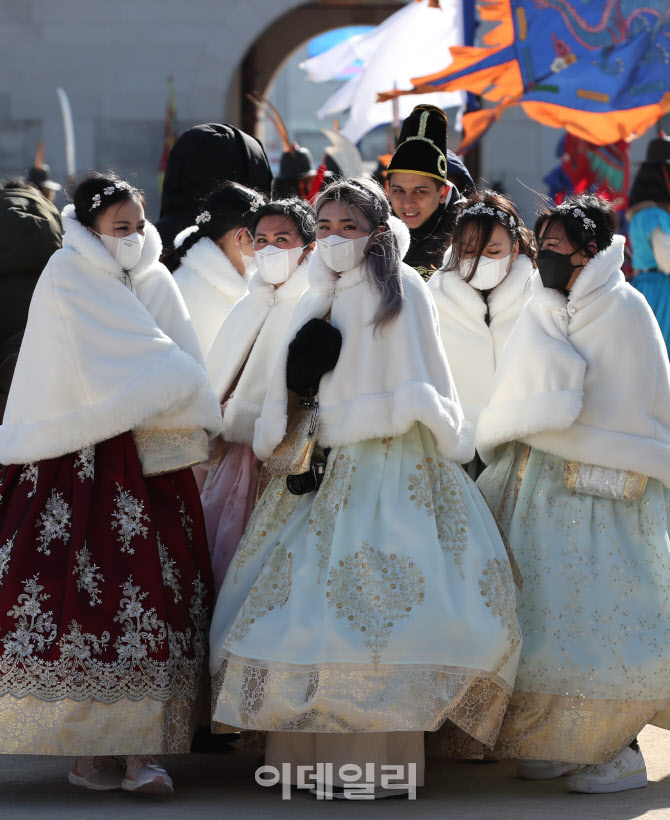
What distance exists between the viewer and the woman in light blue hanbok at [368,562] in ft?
12.3

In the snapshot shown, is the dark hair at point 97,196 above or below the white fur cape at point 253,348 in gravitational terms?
above

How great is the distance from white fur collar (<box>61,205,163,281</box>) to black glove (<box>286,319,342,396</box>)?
524 mm

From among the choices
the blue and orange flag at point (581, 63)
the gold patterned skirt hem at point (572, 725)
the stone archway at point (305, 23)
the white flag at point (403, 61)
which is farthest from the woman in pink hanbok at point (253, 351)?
the stone archway at point (305, 23)

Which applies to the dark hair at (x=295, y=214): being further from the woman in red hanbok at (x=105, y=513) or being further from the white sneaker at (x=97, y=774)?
the white sneaker at (x=97, y=774)

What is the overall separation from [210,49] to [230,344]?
12.5m

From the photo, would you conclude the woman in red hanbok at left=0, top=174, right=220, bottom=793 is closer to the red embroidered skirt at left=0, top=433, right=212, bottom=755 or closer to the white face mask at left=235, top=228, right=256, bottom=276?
the red embroidered skirt at left=0, top=433, right=212, bottom=755

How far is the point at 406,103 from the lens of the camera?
10.9m

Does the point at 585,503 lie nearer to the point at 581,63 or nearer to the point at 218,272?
the point at 218,272

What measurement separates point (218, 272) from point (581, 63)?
4.77 metres

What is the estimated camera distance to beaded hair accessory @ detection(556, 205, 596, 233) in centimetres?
424

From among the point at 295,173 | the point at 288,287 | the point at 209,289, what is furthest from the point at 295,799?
the point at 295,173

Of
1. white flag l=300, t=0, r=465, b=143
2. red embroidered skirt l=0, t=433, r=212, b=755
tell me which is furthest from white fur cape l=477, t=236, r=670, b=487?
white flag l=300, t=0, r=465, b=143

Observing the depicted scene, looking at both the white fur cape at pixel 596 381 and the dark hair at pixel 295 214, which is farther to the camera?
the dark hair at pixel 295 214

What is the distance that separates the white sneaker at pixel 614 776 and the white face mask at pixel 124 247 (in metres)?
1.99
